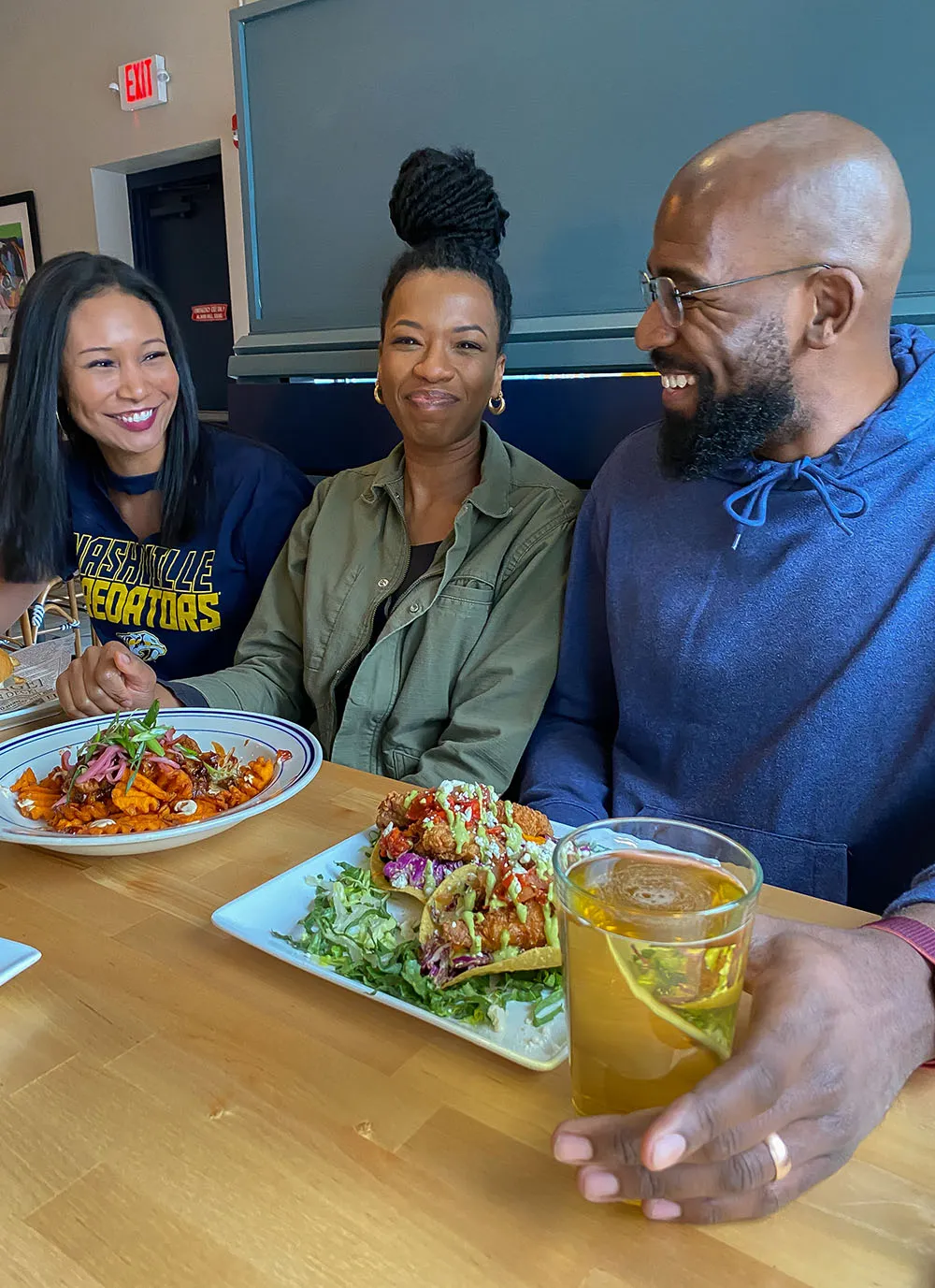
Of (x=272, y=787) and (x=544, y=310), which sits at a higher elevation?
(x=544, y=310)

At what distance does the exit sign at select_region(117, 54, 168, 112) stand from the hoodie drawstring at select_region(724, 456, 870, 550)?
440 cm

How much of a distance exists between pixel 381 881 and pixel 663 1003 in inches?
14.5

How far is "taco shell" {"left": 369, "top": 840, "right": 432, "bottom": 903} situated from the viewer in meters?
0.82

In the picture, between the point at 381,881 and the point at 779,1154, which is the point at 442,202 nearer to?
the point at 381,881

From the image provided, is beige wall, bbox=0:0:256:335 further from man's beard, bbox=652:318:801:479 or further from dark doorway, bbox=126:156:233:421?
man's beard, bbox=652:318:801:479

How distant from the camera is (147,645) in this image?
6.33 ft

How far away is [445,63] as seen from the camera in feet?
7.28

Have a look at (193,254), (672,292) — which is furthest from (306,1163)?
(193,254)

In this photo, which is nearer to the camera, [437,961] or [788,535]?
[437,961]

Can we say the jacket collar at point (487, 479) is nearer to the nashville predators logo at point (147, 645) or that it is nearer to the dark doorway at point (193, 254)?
the nashville predators logo at point (147, 645)

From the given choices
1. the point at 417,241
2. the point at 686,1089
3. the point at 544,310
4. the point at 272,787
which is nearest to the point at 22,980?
the point at 272,787

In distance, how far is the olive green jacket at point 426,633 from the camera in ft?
4.73

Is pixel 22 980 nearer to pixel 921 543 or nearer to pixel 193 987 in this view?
pixel 193 987

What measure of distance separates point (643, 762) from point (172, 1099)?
0.88 metres
